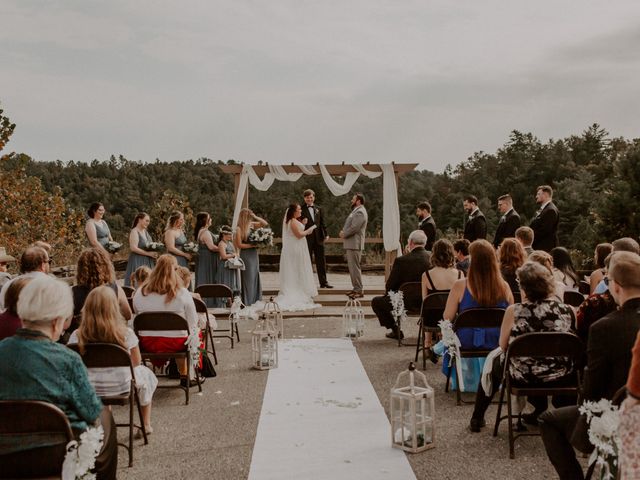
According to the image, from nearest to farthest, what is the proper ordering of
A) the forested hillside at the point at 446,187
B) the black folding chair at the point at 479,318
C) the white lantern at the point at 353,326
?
the black folding chair at the point at 479,318 < the white lantern at the point at 353,326 < the forested hillside at the point at 446,187

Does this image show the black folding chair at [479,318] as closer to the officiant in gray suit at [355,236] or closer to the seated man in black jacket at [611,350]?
the seated man in black jacket at [611,350]

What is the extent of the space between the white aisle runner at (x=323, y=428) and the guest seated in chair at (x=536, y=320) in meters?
1.03

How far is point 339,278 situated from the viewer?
1720 centimetres

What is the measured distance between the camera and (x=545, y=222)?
9.94 meters

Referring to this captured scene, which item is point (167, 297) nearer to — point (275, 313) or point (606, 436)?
point (275, 313)

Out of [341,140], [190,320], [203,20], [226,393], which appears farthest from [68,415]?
[341,140]

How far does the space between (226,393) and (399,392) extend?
7.17 ft

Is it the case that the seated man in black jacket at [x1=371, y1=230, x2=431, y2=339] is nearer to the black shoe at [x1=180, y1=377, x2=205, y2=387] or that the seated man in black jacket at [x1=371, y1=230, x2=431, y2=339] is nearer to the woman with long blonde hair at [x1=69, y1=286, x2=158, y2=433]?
the black shoe at [x1=180, y1=377, x2=205, y2=387]

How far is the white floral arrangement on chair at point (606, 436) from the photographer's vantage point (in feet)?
8.79

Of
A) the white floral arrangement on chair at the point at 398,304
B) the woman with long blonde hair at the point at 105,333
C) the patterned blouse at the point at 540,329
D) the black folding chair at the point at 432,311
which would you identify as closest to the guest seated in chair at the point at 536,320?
the patterned blouse at the point at 540,329

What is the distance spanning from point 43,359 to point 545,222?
28.5 ft

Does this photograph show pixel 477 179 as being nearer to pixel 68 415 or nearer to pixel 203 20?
pixel 203 20

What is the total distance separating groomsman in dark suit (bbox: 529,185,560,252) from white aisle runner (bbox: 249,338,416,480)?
4459mm

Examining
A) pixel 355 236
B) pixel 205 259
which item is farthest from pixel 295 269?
pixel 205 259
